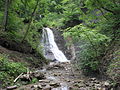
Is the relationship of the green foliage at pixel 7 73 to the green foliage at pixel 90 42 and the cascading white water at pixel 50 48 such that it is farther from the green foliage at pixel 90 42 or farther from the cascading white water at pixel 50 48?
the cascading white water at pixel 50 48

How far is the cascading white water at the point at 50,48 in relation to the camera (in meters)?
15.7

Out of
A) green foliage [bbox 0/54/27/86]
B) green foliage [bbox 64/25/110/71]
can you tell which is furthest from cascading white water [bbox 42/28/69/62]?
green foliage [bbox 0/54/27/86]

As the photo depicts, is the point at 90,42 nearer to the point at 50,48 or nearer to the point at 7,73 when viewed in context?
the point at 7,73

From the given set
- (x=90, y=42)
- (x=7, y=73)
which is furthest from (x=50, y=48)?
(x=90, y=42)

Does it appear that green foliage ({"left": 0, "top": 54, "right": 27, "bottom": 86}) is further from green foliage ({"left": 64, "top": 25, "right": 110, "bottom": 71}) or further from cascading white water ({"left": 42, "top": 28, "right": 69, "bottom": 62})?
cascading white water ({"left": 42, "top": 28, "right": 69, "bottom": 62})

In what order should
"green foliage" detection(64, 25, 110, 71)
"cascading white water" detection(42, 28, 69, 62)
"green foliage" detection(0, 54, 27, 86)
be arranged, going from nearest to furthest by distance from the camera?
"green foliage" detection(64, 25, 110, 71) → "green foliage" detection(0, 54, 27, 86) → "cascading white water" detection(42, 28, 69, 62)

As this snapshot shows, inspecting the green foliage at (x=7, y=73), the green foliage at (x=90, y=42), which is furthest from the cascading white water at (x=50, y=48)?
the green foliage at (x=7, y=73)

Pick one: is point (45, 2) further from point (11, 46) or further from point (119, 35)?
point (119, 35)

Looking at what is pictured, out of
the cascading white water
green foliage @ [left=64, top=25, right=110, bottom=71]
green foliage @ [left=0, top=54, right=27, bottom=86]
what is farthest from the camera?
the cascading white water

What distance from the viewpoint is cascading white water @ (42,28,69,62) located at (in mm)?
15703

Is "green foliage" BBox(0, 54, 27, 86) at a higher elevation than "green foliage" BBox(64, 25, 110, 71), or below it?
below

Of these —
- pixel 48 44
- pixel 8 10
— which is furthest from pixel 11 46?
pixel 48 44

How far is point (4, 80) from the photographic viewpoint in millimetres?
4543

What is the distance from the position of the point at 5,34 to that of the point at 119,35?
22.9 ft
